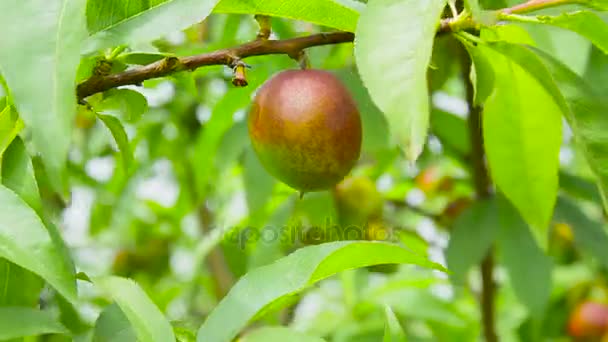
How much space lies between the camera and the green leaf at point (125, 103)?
1.01 m

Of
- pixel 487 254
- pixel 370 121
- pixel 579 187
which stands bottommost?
pixel 487 254

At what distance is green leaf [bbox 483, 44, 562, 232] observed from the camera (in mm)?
1089

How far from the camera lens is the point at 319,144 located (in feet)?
3.33

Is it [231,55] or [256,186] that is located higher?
[231,55]

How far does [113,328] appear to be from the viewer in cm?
90

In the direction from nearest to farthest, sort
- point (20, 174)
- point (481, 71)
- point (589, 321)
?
point (20, 174) → point (481, 71) → point (589, 321)

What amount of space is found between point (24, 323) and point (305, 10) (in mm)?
354

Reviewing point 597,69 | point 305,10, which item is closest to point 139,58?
Result: point 305,10

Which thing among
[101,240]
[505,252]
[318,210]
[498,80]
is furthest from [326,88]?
[101,240]

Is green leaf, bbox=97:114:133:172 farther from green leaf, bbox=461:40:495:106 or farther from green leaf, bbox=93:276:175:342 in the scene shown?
green leaf, bbox=461:40:495:106

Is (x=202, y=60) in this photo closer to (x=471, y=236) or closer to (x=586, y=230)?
(x=471, y=236)

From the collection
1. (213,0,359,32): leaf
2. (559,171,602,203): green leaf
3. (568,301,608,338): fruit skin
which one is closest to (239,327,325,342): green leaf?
(213,0,359,32): leaf

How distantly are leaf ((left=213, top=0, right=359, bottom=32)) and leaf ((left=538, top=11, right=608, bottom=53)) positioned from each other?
167mm

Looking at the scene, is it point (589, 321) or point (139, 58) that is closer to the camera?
point (139, 58)
